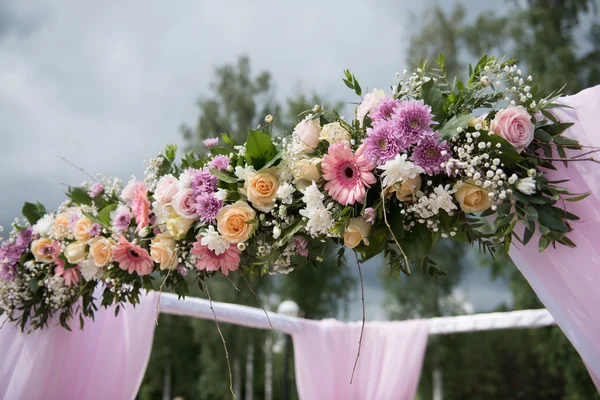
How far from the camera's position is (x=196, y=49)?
1430 centimetres

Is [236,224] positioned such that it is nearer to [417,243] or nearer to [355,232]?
[355,232]

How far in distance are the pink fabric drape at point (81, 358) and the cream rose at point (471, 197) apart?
1918 mm

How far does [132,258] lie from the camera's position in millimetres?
2055

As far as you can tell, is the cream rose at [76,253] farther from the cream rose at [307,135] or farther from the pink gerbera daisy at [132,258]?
the cream rose at [307,135]

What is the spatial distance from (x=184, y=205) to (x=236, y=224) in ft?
0.80

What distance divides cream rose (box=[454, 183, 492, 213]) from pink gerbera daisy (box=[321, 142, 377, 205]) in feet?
0.82

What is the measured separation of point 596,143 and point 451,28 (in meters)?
10.4

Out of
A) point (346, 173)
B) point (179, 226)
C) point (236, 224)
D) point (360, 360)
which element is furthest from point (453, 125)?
point (360, 360)

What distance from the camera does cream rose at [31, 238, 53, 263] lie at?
2.37m

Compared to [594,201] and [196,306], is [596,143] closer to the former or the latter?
[594,201]

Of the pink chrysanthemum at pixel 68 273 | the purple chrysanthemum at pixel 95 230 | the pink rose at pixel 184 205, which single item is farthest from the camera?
the pink chrysanthemum at pixel 68 273

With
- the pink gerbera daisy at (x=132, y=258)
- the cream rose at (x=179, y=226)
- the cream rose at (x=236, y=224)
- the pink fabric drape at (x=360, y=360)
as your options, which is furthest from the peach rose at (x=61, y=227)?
the pink fabric drape at (x=360, y=360)

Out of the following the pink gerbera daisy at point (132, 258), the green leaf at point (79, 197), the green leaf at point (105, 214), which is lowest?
the pink gerbera daisy at point (132, 258)

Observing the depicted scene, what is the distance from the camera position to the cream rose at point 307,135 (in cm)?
171
